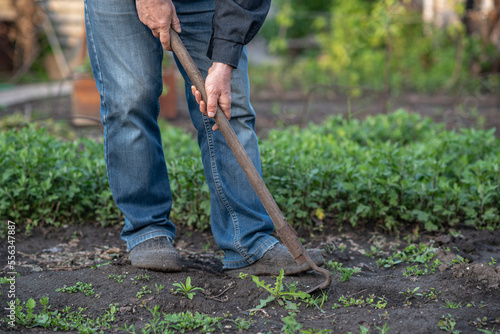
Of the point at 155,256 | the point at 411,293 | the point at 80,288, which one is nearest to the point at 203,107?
the point at 155,256

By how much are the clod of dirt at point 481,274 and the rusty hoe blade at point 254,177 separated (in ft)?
1.90

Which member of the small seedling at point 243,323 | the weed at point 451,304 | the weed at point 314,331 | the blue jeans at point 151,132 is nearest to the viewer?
the weed at point 314,331

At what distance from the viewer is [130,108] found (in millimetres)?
2160

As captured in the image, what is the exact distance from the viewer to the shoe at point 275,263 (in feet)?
7.23

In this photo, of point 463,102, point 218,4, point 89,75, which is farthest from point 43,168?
point 463,102

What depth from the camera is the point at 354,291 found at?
212 centimetres

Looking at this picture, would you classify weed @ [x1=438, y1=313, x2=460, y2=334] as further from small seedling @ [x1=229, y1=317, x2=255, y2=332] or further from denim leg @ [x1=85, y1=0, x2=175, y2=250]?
denim leg @ [x1=85, y1=0, x2=175, y2=250]

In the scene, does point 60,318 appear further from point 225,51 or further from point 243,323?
point 225,51

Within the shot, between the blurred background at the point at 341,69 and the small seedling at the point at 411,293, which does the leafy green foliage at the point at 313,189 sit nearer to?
the small seedling at the point at 411,293

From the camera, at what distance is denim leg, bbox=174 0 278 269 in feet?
7.34

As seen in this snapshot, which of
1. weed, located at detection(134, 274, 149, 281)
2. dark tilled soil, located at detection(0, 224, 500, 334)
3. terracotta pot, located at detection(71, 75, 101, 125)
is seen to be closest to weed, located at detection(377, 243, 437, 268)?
dark tilled soil, located at detection(0, 224, 500, 334)

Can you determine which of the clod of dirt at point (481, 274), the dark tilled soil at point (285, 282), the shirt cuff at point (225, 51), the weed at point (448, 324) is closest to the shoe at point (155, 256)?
the dark tilled soil at point (285, 282)

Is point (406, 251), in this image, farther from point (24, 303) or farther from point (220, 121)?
point (24, 303)

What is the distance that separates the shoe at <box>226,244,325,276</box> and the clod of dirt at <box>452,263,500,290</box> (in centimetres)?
58
